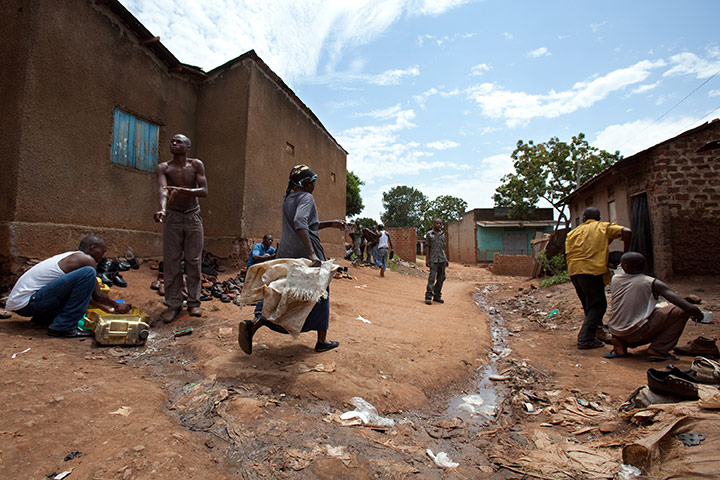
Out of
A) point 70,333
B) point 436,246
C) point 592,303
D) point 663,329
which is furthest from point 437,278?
point 70,333

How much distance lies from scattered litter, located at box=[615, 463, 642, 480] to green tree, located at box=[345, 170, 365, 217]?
26.3m

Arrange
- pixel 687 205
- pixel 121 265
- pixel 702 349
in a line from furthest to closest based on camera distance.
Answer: pixel 687 205, pixel 121 265, pixel 702 349

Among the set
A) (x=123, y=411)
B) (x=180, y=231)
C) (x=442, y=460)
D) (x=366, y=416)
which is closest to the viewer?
(x=442, y=460)

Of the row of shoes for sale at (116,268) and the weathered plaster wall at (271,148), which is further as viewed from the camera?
the weathered plaster wall at (271,148)

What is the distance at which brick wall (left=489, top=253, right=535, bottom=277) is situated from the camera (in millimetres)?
17016

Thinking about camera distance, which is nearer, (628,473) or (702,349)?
(628,473)

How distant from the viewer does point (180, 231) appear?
4188mm

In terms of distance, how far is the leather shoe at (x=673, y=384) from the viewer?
2139 millimetres

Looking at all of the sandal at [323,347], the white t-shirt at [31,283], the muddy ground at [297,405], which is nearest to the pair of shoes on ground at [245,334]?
the muddy ground at [297,405]

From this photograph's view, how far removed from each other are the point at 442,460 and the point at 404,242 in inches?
734

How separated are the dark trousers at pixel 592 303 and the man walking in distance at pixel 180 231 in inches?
177

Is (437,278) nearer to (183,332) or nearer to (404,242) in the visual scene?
(183,332)

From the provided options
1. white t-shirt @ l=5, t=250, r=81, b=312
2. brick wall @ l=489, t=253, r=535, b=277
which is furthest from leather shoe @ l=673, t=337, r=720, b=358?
brick wall @ l=489, t=253, r=535, b=277

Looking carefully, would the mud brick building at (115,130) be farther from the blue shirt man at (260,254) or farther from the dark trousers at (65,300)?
the dark trousers at (65,300)
